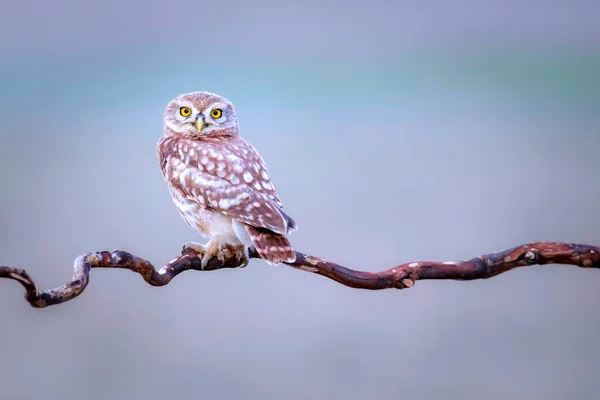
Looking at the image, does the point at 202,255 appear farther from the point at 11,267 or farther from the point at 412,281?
the point at 11,267

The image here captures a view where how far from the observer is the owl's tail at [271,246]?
187cm

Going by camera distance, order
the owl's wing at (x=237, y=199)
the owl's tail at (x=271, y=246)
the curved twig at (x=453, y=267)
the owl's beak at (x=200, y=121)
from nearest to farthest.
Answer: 1. the curved twig at (x=453, y=267)
2. the owl's tail at (x=271, y=246)
3. the owl's wing at (x=237, y=199)
4. the owl's beak at (x=200, y=121)

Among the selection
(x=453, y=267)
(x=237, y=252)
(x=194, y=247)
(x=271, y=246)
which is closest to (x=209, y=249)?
(x=194, y=247)

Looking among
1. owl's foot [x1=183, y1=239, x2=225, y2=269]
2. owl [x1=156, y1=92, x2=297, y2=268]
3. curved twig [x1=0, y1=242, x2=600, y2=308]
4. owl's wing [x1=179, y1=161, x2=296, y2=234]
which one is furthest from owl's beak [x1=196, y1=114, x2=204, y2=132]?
curved twig [x1=0, y1=242, x2=600, y2=308]

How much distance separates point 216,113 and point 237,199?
39 centimetres

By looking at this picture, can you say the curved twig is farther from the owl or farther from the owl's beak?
the owl's beak

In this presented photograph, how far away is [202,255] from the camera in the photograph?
216cm

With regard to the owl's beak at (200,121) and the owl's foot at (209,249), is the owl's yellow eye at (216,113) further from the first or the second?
the owl's foot at (209,249)

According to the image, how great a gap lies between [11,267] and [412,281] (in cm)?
94

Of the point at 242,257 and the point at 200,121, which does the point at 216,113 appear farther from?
the point at 242,257

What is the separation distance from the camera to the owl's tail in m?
1.87

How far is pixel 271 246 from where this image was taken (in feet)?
6.34

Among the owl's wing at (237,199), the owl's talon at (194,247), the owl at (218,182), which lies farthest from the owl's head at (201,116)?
the owl's talon at (194,247)

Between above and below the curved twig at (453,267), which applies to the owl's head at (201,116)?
above
